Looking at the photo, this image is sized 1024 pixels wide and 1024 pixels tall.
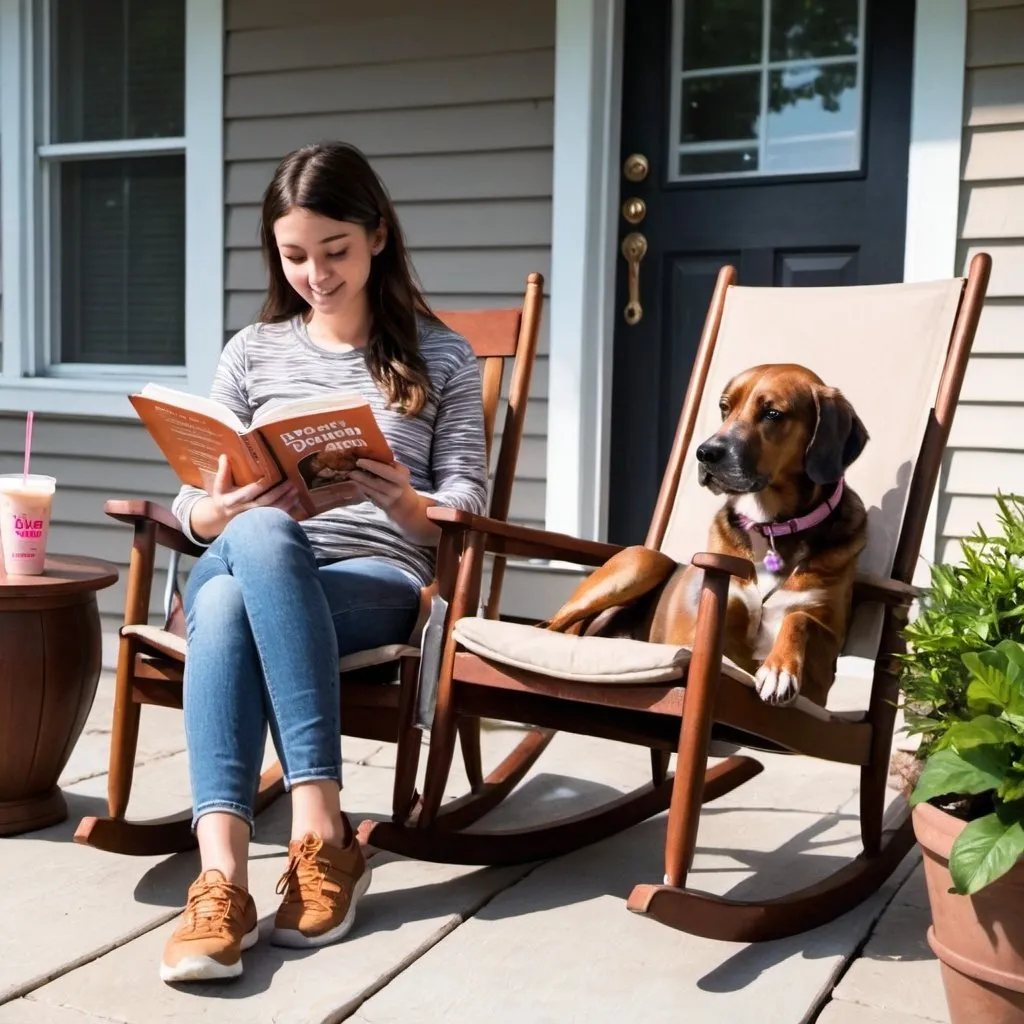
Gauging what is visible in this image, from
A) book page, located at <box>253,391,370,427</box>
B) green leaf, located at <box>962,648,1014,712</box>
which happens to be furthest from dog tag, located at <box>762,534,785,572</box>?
book page, located at <box>253,391,370,427</box>

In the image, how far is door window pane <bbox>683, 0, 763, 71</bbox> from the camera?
10.6ft

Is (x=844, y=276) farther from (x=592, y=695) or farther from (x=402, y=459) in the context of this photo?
(x=592, y=695)

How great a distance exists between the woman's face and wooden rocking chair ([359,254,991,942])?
477 millimetres

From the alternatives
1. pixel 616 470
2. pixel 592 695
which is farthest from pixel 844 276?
pixel 592 695

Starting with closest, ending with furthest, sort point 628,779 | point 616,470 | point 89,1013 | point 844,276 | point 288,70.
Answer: point 89,1013 → point 628,779 → point 844,276 → point 616,470 → point 288,70

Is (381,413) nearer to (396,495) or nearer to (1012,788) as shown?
(396,495)

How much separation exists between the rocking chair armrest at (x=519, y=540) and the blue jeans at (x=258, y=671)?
23 centimetres

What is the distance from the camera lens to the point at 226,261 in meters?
3.82

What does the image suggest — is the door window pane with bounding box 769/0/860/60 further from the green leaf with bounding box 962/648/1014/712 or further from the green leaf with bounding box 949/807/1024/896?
the green leaf with bounding box 949/807/1024/896

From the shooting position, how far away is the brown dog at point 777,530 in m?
2.06

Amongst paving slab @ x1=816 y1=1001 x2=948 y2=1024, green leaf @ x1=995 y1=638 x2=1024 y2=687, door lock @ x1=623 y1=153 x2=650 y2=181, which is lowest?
paving slab @ x1=816 y1=1001 x2=948 y2=1024

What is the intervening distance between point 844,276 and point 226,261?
179 centimetres

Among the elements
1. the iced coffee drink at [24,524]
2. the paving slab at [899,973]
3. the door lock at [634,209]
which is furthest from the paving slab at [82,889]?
the door lock at [634,209]

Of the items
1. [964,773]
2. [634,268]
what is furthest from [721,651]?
[634,268]
